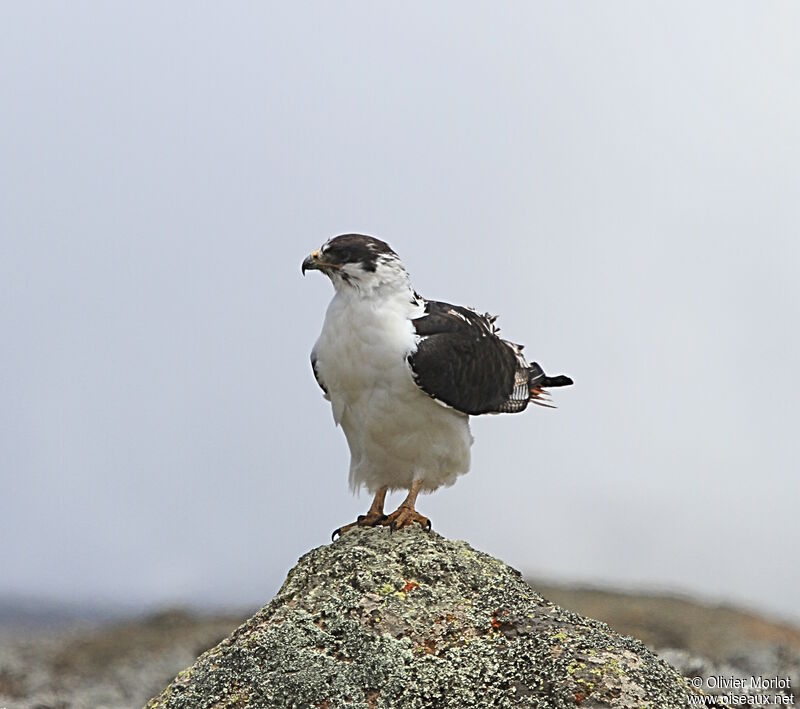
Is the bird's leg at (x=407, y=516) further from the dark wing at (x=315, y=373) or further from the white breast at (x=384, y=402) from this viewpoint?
the dark wing at (x=315, y=373)

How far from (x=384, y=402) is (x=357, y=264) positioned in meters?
1.07

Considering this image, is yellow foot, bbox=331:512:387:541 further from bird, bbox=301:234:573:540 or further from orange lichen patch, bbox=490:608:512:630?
orange lichen patch, bbox=490:608:512:630

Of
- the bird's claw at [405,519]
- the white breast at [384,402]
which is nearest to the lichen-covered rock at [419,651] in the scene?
the bird's claw at [405,519]

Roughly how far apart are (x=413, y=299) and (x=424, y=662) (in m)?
3.36

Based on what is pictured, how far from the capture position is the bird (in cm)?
811

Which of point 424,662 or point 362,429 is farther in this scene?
point 362,429

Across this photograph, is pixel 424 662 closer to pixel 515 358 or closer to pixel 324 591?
pixel 324 591

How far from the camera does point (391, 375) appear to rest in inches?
320

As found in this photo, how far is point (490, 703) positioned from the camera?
557 cm

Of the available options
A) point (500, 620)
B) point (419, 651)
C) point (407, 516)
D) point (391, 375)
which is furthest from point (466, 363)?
point (419, 651)

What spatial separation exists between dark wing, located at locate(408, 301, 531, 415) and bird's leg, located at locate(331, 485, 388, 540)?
2.94 feet

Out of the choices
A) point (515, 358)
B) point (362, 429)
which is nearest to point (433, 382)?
point (362, 429)

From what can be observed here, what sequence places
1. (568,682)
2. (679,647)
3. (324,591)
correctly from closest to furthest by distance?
(568,682) < (324,591) < (679,647)

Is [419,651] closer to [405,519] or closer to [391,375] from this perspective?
[405,519]
